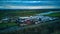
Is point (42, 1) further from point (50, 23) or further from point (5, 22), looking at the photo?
point (5, 22)

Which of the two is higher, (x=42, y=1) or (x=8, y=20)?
(x=42, y=1)

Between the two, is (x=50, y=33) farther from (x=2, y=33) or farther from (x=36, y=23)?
(x=2, y=33)

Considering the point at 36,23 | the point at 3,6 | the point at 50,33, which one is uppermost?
the point at 3,6

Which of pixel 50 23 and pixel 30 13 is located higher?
pixel 30 13

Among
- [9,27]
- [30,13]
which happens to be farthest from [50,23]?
[9,27]

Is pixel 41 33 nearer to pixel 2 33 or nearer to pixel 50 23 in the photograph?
pixel 50 23

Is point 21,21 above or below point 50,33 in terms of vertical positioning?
above

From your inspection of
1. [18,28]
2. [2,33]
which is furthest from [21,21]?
[2,33]
